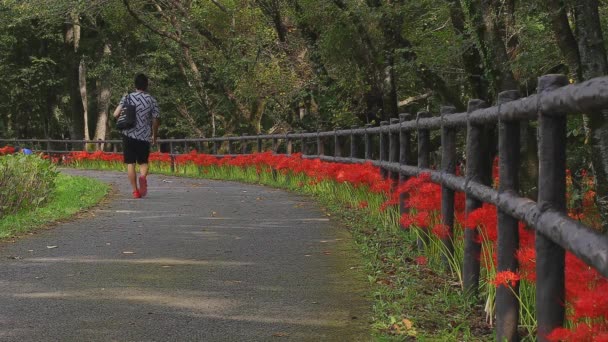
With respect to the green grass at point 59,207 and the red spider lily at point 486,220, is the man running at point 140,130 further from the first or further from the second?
the red spider lily at point 486,220

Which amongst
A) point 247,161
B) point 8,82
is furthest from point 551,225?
point 8,82

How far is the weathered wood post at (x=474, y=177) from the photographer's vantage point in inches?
189

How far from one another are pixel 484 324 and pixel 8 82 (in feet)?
130

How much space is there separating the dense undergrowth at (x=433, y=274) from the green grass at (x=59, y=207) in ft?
11.8

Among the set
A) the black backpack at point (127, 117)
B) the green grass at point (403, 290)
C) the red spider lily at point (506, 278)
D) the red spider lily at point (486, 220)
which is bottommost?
the green grass at point (403, 290)

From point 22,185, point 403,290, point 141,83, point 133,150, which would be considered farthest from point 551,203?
point 141,83

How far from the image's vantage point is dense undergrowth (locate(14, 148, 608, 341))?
2.97 metres

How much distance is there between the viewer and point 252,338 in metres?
4.07

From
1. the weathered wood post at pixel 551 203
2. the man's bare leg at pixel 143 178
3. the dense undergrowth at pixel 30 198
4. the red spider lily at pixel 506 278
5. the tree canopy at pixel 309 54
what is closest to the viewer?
the weathered wood post at pixel 551 203

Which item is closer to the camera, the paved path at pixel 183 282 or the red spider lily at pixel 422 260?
the paved path at pixel 183 282

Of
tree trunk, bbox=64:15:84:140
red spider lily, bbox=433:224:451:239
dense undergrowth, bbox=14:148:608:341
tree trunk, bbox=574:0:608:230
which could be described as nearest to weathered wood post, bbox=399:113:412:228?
dense undergrowth, bbox=14:148:608:341

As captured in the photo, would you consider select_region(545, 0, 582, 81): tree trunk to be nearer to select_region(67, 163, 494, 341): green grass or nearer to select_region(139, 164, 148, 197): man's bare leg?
select_region(67, 163, 494, 341): green grass

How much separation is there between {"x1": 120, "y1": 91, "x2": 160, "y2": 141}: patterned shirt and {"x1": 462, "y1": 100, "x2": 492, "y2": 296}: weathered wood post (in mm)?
8795

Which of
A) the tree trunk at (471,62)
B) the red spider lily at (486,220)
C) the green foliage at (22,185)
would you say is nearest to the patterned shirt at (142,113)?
the green foliage at (22,185)
